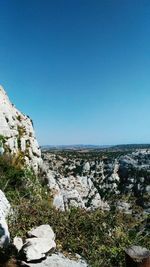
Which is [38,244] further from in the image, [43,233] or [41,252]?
[43,233]

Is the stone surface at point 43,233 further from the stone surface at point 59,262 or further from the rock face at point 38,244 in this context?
the stone surface at point 59,262

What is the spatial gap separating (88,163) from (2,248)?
115 metres

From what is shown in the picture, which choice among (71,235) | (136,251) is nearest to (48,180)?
(71,235)

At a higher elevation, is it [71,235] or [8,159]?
[8,159]

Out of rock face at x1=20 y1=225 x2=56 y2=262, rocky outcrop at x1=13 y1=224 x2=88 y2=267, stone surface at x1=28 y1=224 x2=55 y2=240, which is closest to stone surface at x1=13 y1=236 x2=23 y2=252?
rocky outcrop at x1=13 y1=224 x2=88 y2=267

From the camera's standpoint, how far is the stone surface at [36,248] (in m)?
10.3

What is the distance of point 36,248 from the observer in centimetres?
1050

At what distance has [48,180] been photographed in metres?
31.8

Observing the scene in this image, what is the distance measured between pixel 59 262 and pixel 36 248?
0.74 metres

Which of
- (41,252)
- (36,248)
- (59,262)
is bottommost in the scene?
(59,262)

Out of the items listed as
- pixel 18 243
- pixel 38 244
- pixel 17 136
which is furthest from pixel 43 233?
pixel 17 136

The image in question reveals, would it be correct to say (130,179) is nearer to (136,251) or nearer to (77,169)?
(77,169)

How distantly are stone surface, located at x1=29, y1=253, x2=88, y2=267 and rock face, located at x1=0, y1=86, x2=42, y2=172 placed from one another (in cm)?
1541

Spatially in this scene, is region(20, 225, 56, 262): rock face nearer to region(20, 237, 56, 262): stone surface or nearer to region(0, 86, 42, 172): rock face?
region(20, 237, 56, 262): stone surface
